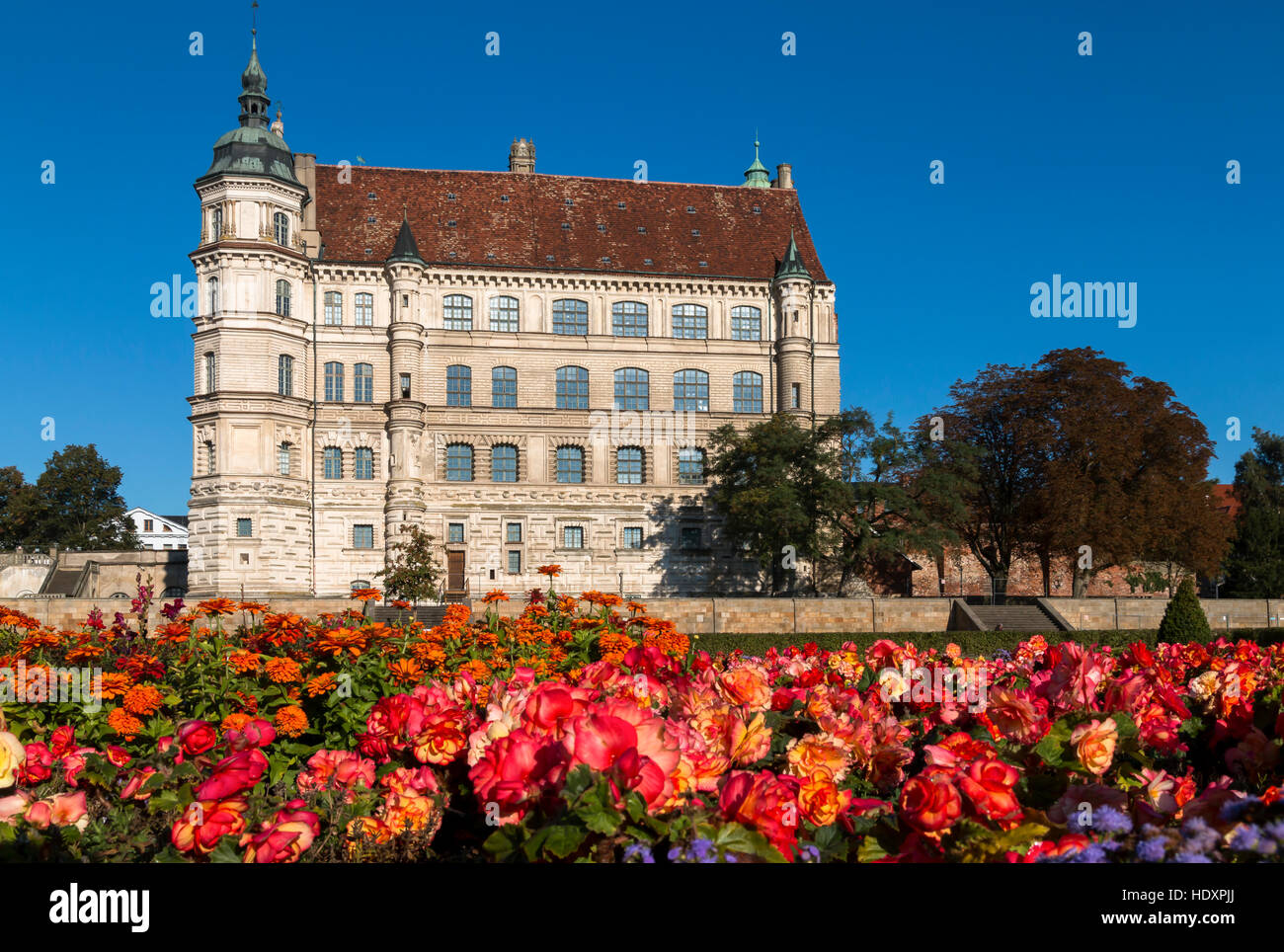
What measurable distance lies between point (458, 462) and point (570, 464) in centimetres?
536

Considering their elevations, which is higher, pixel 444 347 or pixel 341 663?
pixel 444 347

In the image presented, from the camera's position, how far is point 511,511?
1831 inches

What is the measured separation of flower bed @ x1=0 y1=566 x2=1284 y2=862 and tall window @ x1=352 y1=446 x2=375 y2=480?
40206 mm

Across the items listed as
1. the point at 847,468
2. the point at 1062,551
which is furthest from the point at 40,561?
the point at 1062,551

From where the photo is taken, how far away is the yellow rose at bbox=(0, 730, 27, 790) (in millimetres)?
3404

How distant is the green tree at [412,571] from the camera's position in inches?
1474

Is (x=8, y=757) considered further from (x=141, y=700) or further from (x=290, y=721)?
(x=141, y=700)

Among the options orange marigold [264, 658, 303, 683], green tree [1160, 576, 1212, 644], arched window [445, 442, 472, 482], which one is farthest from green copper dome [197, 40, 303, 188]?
orange marigold [264, 658, 303, 683]

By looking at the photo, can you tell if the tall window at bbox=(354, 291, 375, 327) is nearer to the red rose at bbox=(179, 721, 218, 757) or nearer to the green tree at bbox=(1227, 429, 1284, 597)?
the green tree at bbox=(1227, 429, 1284, 597)

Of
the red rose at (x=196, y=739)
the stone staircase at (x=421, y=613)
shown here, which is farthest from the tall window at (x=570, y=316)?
the red rose at (x=196, y=739)

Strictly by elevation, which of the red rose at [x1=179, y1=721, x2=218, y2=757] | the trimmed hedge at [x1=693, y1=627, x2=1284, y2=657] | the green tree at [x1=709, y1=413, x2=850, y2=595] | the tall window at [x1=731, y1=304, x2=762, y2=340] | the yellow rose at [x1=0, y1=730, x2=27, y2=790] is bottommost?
the trimmed hedge at [x1=693, y1=627, x2=1284, y2=657]

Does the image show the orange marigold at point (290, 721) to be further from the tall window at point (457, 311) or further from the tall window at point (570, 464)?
the tall window at point (457, 311)

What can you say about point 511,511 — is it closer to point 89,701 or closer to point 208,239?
point 208,239
